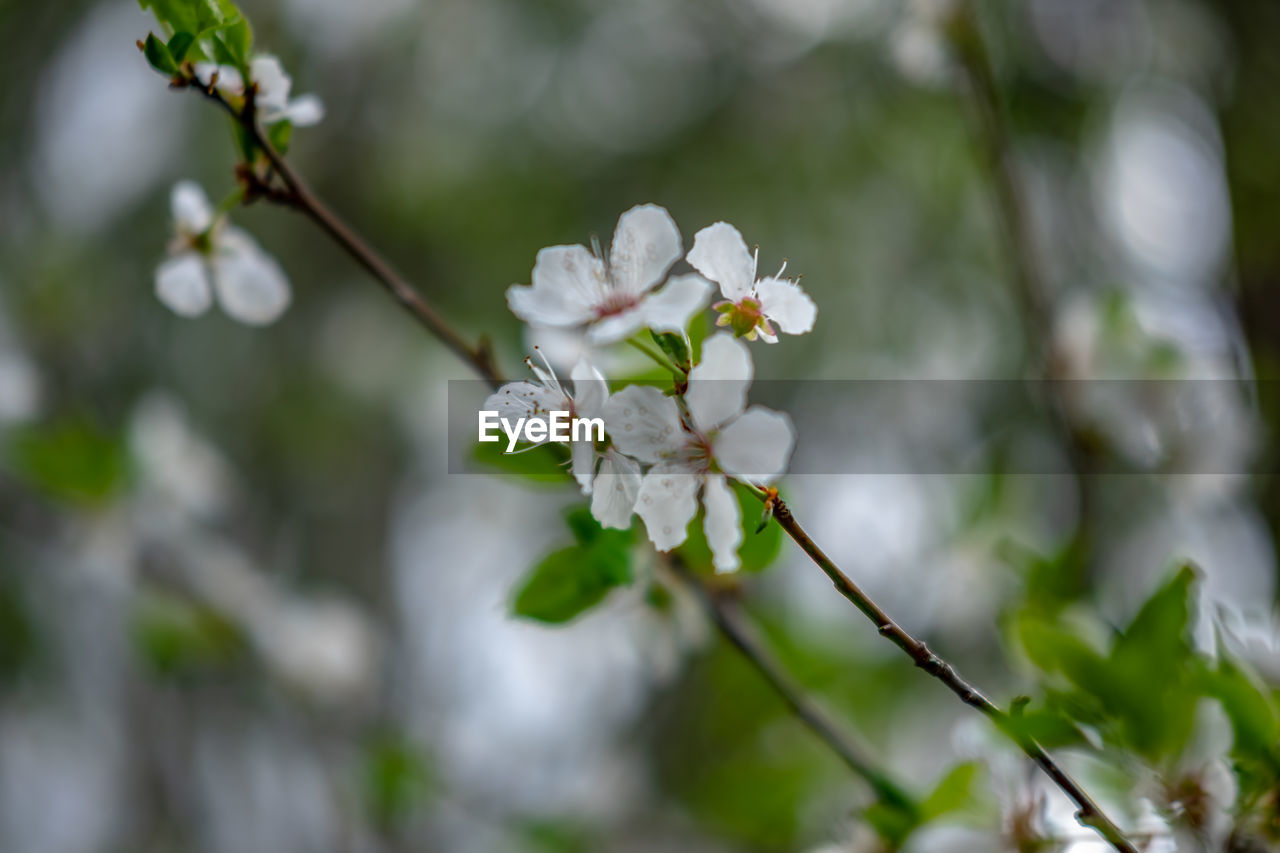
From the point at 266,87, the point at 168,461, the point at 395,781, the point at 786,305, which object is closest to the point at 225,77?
the point at 266,87

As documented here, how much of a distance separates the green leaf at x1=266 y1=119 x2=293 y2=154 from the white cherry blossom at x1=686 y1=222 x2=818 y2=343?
0.33 metres

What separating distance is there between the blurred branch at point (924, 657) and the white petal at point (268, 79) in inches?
17.3

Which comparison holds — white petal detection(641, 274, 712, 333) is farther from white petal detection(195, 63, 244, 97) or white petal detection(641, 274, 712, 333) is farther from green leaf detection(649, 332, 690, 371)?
white petal detection(195, 63, 244, 97)

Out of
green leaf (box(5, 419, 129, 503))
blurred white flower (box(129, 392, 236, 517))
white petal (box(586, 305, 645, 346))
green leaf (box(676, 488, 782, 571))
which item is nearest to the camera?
white petal (box(586, 305, 645, 346))

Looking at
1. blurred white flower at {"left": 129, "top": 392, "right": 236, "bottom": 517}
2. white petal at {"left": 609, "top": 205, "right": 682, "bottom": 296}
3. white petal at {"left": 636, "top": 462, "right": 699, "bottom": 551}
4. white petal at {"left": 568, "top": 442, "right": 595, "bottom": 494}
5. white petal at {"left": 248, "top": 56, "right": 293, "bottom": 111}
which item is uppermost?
blurred white flower at {"left": 129, "top": 392, "right": 236, "bottom": 517}

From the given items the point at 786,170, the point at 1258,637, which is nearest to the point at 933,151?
the point at 786,170

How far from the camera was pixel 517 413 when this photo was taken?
1.87 ft

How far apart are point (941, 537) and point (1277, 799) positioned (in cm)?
76

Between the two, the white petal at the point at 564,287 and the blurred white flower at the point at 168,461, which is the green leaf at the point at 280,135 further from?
the blurred white flower at the point at 168,461

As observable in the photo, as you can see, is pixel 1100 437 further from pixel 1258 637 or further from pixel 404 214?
pixel 404 214

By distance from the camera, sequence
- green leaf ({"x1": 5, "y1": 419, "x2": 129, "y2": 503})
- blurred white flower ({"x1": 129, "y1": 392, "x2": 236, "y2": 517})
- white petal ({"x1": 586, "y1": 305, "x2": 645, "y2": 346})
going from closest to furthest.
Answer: white petal ({"x1": 586, "y1": 305, "x2": 645, "y2": 346})
green leaf ({"x1": 5, "y1": 419, "x2": 129, "y2": 503})
blurred white flower ({"x1": 129, "y1": 392, "x2": 236, "y2": 517})

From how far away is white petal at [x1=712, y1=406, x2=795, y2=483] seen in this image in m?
0.49

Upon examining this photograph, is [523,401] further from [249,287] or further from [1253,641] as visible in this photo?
[1253,641]

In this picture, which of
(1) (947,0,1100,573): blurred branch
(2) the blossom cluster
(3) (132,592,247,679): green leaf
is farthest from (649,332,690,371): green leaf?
(3) (132,592,247,679): green leaf
